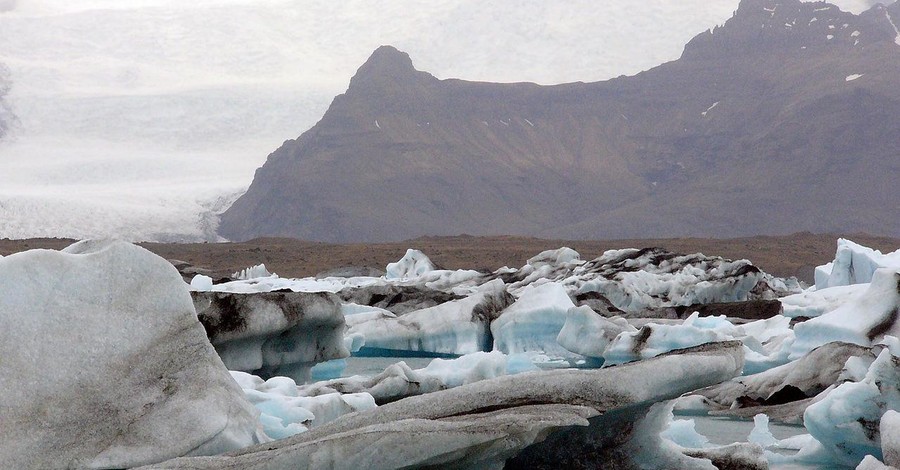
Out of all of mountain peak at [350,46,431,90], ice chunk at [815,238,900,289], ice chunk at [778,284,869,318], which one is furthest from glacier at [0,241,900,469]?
mountain peak at [350,46,431,90]

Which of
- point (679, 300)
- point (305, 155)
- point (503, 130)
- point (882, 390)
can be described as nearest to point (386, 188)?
point (305, 155)

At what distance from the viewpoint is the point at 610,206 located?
102875 millimetres

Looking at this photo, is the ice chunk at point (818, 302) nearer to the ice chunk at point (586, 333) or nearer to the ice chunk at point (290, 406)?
the ice chunk at point (586, 333)

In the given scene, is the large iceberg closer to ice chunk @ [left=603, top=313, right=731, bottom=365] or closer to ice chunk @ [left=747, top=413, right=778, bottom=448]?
ice chunk @ [left=747, top=413, right=778, bottom=448]

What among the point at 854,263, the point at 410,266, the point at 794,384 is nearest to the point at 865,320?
the point at 794,384

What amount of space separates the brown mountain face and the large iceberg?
8751cm

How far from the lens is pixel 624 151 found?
11325 cm

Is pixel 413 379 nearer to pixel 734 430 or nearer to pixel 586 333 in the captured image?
pixel 734 430

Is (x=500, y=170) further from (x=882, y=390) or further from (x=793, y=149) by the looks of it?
(x=882, y=390)

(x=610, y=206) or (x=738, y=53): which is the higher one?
(x=738, y=53)

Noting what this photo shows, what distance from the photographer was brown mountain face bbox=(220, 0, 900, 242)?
96688 millimetres

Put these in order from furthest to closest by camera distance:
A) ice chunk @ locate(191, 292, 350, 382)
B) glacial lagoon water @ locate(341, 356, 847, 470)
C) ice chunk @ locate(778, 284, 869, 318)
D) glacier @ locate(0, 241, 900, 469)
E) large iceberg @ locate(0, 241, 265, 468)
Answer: ice chunk @ locate(778, 284, 869, 318) → ice chunk @ locate(191, 292, 350, 382) → glacial lagoon water @ locate(341, 356, 847, 470) → large iceberg @ locate(0, 241, 265, 468) → glacier @ locate(0, 241, 900, 469)

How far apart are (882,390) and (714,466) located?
222 cm

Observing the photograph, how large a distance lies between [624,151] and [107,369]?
362 ft
